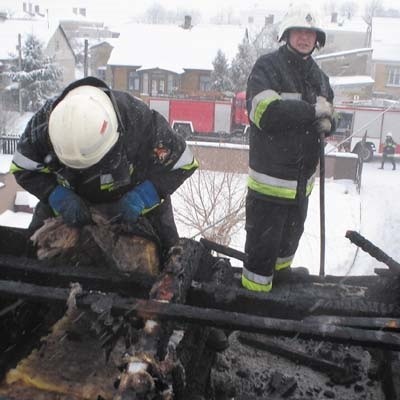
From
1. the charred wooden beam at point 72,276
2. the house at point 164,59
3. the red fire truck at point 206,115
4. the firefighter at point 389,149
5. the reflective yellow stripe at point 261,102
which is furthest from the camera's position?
the house at point 164,59

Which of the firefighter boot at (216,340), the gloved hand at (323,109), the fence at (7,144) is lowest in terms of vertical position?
the fence at (7,144)

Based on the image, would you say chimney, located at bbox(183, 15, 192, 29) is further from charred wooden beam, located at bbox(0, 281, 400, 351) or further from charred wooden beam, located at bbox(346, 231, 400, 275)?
charred wooden beam, located at bbox(0, 281, 400, 351)

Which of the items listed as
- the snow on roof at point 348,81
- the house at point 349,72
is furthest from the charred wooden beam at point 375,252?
the snow on roof at point 348,81

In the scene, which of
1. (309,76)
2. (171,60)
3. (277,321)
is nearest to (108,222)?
(277,321)

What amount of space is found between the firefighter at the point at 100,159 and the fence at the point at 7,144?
55.3 ft

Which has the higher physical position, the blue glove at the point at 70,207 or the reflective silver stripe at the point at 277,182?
the reflective silver stripe at the point at 277,182

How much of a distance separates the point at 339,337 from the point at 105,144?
1.42 meters

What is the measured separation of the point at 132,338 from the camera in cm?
189

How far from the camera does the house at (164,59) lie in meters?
32.9

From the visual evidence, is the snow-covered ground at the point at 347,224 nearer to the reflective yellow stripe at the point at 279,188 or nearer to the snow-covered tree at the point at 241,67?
the reflective yellow stripe at the point at 279,188

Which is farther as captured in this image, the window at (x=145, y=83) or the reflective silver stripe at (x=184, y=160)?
the window at (x=145, y=83)

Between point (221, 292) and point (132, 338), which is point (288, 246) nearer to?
point (221, 292)

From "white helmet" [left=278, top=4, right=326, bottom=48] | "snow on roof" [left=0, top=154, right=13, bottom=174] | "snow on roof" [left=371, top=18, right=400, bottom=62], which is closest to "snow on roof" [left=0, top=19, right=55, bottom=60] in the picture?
"snow on roof" [left=0, top=154, right=13, bottom=174]

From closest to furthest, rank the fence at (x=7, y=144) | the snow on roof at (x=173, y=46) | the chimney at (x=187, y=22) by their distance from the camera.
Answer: the fence at (x=7, y=144) → the snow on roof at (x=173, y=46) → the chimney at (x=187, y=22)
